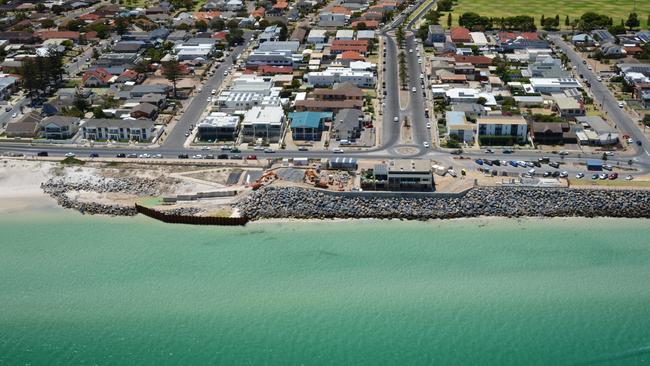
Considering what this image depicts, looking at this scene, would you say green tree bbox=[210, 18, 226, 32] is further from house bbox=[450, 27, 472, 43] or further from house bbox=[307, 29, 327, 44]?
house bbox=[450, 27, 472, 43]

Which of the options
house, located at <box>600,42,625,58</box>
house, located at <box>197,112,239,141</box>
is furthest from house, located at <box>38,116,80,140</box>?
house, located at <box>600,42,625,58</box>

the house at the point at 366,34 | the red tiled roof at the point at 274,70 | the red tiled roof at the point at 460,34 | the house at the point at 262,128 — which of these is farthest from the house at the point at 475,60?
the house at the point at 262,128

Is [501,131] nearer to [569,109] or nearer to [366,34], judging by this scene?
[569,109]

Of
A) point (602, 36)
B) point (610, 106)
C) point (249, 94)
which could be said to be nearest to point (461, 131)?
point (610, 106)

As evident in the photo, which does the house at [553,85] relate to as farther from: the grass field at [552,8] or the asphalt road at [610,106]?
the grass field at [552,8]

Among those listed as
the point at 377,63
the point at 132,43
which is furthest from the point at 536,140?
the point at 132,43

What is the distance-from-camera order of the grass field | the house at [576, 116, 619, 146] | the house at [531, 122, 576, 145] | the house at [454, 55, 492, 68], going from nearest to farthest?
the house at [576, 116, 619, 146] → the house at [531, 122, 576, 145] → the house at [454, 55, 492, 68] → the grass field
